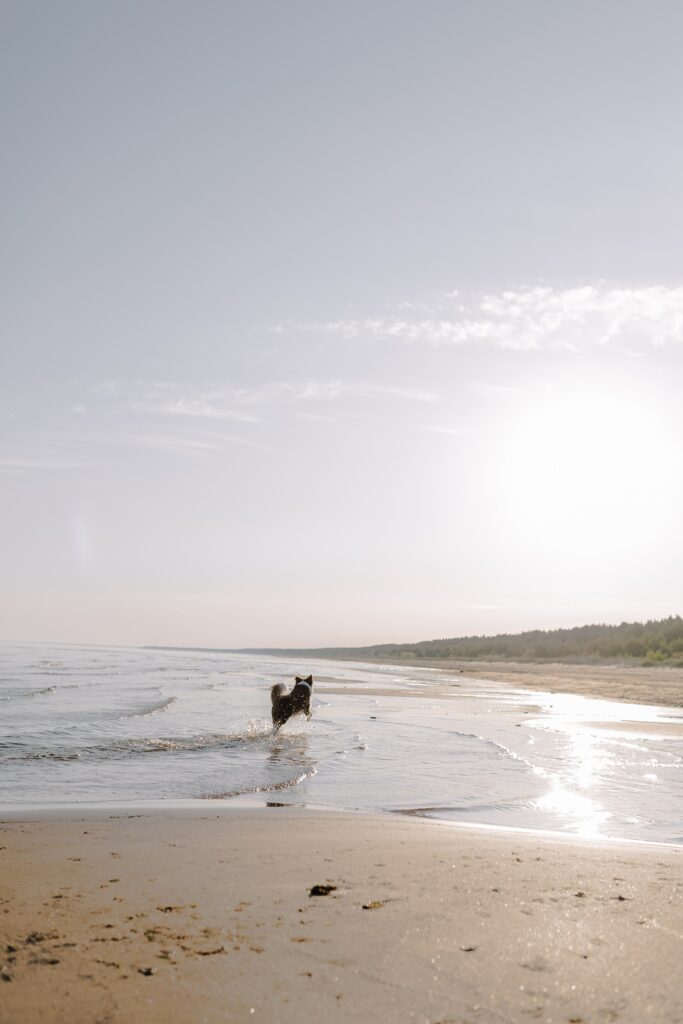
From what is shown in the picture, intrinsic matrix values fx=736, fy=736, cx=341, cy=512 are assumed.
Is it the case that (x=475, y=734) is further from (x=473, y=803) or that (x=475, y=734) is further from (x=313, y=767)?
(x=473, y=803)

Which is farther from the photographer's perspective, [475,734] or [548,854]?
[475,734]

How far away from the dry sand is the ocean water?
7.40 feet

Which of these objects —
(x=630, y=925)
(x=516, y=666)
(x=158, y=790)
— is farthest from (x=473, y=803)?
(x=516, y=666)

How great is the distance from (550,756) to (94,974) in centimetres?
966

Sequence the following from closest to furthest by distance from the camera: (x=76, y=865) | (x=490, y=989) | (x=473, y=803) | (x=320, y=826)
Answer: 1. (x=490, y=989)
2. (x=76, y=865)
3. (x=320, y=826)
4. (x=473, y=803)

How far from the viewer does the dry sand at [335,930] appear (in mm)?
2707

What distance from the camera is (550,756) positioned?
11.4m

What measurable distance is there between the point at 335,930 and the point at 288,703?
11.3m

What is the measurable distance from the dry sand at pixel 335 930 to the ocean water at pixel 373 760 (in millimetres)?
2256

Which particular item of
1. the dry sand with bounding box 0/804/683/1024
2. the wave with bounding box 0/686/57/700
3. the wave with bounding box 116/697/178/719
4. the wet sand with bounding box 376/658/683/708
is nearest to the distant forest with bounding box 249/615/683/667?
the wet sand with bounding box 376/658/683/708

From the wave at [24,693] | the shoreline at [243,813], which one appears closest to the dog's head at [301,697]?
the shoreline at [243,813]

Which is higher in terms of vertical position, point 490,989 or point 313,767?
point 490,989

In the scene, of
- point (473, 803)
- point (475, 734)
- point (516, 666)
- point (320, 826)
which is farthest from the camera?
point (516, 666)

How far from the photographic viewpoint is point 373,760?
35.6 feet
